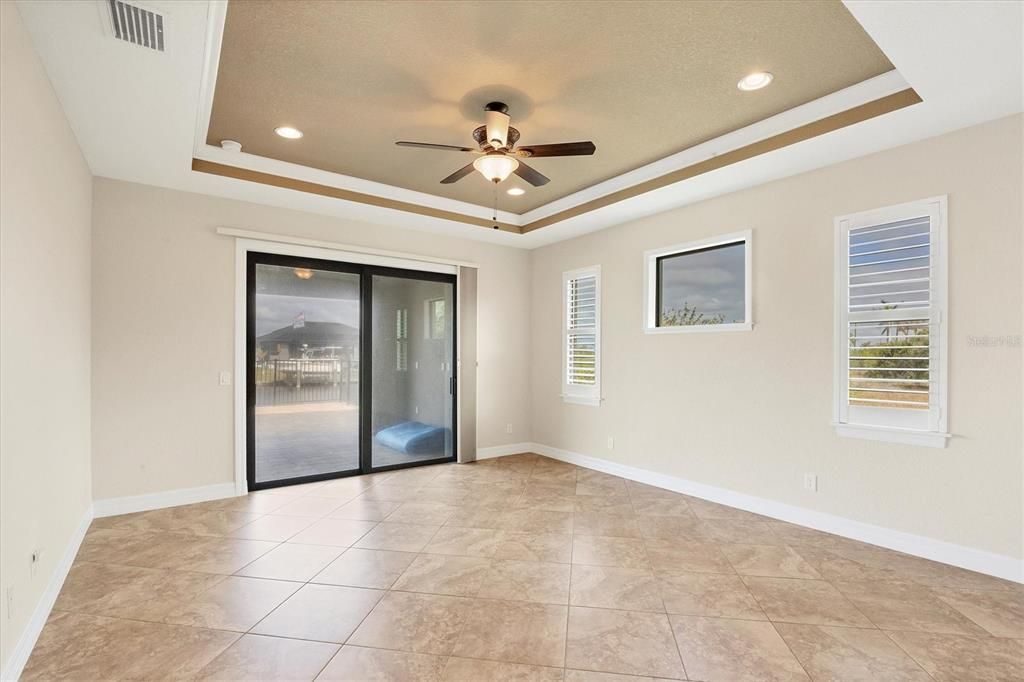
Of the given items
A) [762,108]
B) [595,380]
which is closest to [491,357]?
[595,380]

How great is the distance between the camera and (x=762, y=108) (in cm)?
337

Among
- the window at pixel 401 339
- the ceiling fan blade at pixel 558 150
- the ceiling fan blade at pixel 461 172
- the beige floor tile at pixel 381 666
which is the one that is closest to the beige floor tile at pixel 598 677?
the beige floor tile at pixel 381 666

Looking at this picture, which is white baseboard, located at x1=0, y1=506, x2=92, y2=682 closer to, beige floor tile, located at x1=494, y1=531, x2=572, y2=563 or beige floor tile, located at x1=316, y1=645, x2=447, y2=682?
beige floor tile, located at x1=316, y1=645, x2=447, y2=682

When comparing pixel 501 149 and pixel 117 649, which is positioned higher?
pixel 501 149

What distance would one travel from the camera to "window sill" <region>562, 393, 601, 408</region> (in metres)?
5.66

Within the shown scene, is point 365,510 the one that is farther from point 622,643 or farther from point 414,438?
point 622,643

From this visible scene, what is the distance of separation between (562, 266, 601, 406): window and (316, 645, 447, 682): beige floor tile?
12.5 ft

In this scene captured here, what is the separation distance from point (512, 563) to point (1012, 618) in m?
2.61

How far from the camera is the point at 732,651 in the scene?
2236 mm

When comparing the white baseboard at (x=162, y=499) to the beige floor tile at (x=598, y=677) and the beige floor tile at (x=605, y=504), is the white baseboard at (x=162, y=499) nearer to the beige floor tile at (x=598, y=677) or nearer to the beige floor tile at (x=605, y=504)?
the beige floor tile at (x=605, y=504)

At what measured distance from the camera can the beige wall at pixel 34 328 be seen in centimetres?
202

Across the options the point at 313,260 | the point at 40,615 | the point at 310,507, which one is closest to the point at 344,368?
the point at 313,260

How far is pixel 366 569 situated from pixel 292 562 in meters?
0.51

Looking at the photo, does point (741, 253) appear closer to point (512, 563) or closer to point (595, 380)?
point (595, 380)
